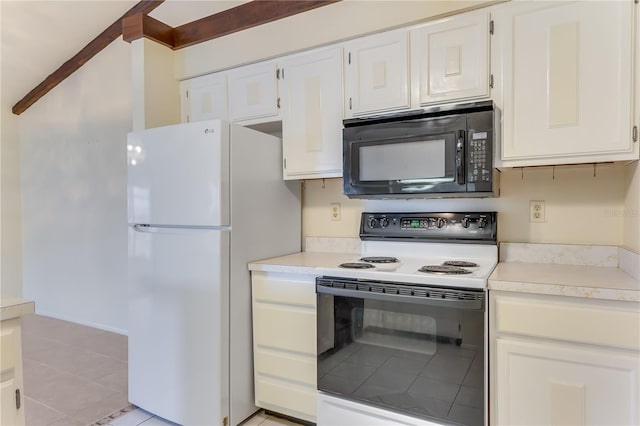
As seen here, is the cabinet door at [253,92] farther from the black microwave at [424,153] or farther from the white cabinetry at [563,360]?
the white cabinetry at [563,360]

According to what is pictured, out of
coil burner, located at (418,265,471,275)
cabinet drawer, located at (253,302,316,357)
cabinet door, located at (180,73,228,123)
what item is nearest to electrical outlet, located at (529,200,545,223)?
coil burner, located at (418,265,471,275)

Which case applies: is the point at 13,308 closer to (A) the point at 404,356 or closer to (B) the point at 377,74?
(A) the point at 404,356

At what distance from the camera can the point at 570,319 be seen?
1450 millimetres

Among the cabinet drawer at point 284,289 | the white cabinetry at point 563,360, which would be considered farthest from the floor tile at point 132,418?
the white cabinetry at point 563,360

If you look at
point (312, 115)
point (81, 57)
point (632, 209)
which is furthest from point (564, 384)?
point (81, 57)

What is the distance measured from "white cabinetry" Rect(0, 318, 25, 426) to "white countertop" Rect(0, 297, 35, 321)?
2 centimetres

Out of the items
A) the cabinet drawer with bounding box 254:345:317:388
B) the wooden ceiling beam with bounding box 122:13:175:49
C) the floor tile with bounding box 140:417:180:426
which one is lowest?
the floor tile with bounding box 140:417:180:426

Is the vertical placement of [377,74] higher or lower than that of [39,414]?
higher

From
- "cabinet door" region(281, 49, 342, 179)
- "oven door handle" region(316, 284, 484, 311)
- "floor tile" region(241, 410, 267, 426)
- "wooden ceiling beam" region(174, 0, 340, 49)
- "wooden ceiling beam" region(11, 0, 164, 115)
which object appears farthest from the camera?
"wooden ceiling beam" region(11, 0, 164, 115)

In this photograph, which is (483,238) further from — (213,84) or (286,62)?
(213,84)

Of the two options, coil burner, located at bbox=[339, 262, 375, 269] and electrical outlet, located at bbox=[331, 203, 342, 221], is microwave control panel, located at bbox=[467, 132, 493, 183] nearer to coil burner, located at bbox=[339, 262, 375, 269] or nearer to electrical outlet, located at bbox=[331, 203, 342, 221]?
coil burner, located at bbox=[339, 262, 375, 269]

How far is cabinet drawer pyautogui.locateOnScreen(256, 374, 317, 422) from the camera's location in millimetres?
1995

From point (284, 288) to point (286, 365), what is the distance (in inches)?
16.6

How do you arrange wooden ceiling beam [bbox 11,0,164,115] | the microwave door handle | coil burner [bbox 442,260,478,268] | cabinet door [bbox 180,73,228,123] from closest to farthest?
the microwave door handle
coil burner [bbox 442,260,478,268]
cabinet door [bbox 180,73,228,123]
wooden ceiling beam [bbox 11,0,164,115]
